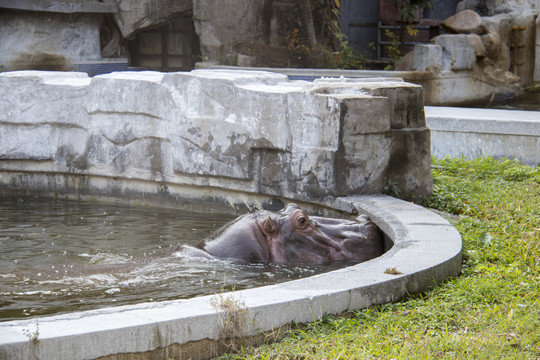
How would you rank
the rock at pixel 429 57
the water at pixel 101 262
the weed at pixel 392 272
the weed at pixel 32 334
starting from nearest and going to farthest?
1. the weed at pixel 32 334
2. the weed at pixel 392 272
3. the water at pixel 101 262
4. the rock at pixel 429 57

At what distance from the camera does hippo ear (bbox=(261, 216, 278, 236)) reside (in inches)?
173

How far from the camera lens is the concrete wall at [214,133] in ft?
18.0

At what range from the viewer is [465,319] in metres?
3.20

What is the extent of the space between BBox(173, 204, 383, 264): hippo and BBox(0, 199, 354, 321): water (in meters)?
0.10

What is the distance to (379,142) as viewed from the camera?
5.50 meters

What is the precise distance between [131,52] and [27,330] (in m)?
16.3

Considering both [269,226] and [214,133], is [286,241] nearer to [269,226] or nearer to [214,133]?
[269,226]

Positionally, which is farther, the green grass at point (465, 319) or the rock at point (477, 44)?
the rock at point (477, 44)

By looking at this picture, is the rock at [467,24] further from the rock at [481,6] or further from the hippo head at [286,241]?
the hippo head at [286,241]

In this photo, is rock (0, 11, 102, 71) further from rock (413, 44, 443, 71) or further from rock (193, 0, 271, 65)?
rock (413, 44, 443, 71)

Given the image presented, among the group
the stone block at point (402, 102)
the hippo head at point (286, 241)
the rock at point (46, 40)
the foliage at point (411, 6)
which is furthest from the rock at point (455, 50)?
the hippo head at point (286, 241)

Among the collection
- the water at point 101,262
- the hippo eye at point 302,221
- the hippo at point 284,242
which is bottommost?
the water at point 101,262

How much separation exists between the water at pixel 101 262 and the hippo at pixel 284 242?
0.10 m

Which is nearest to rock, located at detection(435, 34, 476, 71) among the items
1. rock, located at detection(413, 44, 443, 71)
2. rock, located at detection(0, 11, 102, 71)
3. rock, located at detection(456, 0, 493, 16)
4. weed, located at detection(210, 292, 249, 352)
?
rock, located at detection(413, 44, 443, 71)
